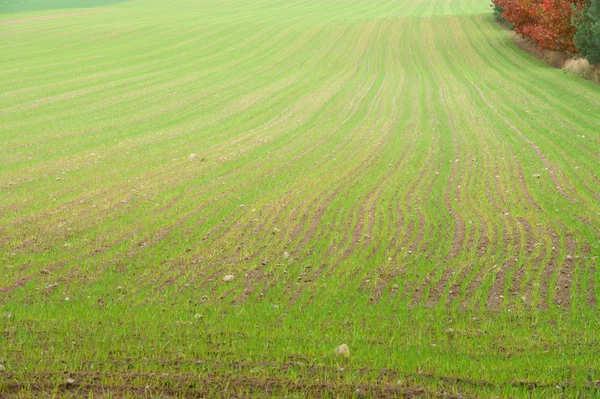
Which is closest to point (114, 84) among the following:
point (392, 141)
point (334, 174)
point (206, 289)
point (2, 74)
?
point (2, 74)

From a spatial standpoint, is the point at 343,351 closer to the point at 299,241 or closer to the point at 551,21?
the point at 299,241

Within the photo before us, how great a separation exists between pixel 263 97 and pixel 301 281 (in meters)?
19.4

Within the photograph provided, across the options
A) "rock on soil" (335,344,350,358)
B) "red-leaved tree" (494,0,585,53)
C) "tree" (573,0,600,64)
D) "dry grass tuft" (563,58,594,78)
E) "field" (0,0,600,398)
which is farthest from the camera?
"red-leaved tree" (494,0,585,53)

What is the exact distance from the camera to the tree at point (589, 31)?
27.8m

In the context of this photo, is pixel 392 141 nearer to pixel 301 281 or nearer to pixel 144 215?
pixel 144 215

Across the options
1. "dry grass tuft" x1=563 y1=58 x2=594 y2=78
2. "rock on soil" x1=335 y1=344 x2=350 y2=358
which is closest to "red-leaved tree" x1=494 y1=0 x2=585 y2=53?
"dry grass tuft" x1=563 y1=58 x2=594 y2=78

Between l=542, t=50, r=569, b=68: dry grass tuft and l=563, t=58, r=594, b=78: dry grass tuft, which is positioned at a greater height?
l=563, t=58, r=594, b=78: dry grass tuft

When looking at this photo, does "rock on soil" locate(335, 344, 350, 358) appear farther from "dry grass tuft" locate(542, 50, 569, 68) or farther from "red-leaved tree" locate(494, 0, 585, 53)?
"dry grass tuft" locate(542, 50, 569, 68)

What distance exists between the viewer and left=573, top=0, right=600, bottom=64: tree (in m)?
27.8

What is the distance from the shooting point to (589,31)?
28.9m

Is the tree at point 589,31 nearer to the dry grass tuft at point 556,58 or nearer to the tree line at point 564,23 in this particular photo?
the tree line at point 564,23

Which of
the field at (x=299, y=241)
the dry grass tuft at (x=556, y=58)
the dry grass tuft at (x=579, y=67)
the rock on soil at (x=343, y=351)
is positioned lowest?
the dry grass tuft at (x=556, y=58)

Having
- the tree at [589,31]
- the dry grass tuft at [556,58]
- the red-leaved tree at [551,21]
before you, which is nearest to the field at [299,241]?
the tree at [589,31]

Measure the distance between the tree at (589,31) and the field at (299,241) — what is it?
2015mm
